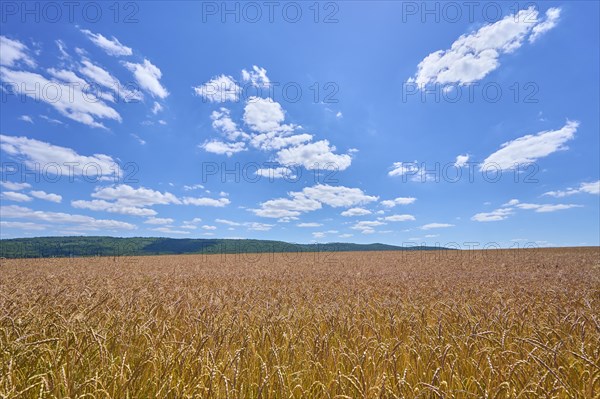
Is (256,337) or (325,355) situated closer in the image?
(325,355)

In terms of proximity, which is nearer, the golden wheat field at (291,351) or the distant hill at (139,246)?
the golden wheat field at (291,351)

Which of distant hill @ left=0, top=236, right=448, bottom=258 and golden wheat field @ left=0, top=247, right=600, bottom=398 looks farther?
distant hill @ left=0, top=236, right=448, bottom=258

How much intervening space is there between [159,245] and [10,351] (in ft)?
683

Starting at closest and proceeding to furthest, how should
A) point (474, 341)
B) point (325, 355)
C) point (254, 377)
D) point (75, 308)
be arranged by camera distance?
point (254, 377) < point (325, 355) < point (474, 341) < point (75, 308)

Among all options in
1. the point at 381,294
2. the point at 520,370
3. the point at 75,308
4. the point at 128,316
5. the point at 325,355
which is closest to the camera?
the point at 520,370

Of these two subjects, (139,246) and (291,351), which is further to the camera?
(139,246)

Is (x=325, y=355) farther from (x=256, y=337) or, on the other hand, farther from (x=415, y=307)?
(x=415, y=307)

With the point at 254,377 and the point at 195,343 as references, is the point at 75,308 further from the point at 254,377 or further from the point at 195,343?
the point at 254,377

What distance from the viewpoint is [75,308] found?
4664mm

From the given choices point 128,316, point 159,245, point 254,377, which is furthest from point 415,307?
point 159,245

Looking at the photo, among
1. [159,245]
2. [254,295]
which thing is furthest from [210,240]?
[254,295]

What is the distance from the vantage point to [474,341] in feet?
12.2

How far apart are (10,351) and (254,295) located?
448 cm

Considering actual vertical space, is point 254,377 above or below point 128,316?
below
